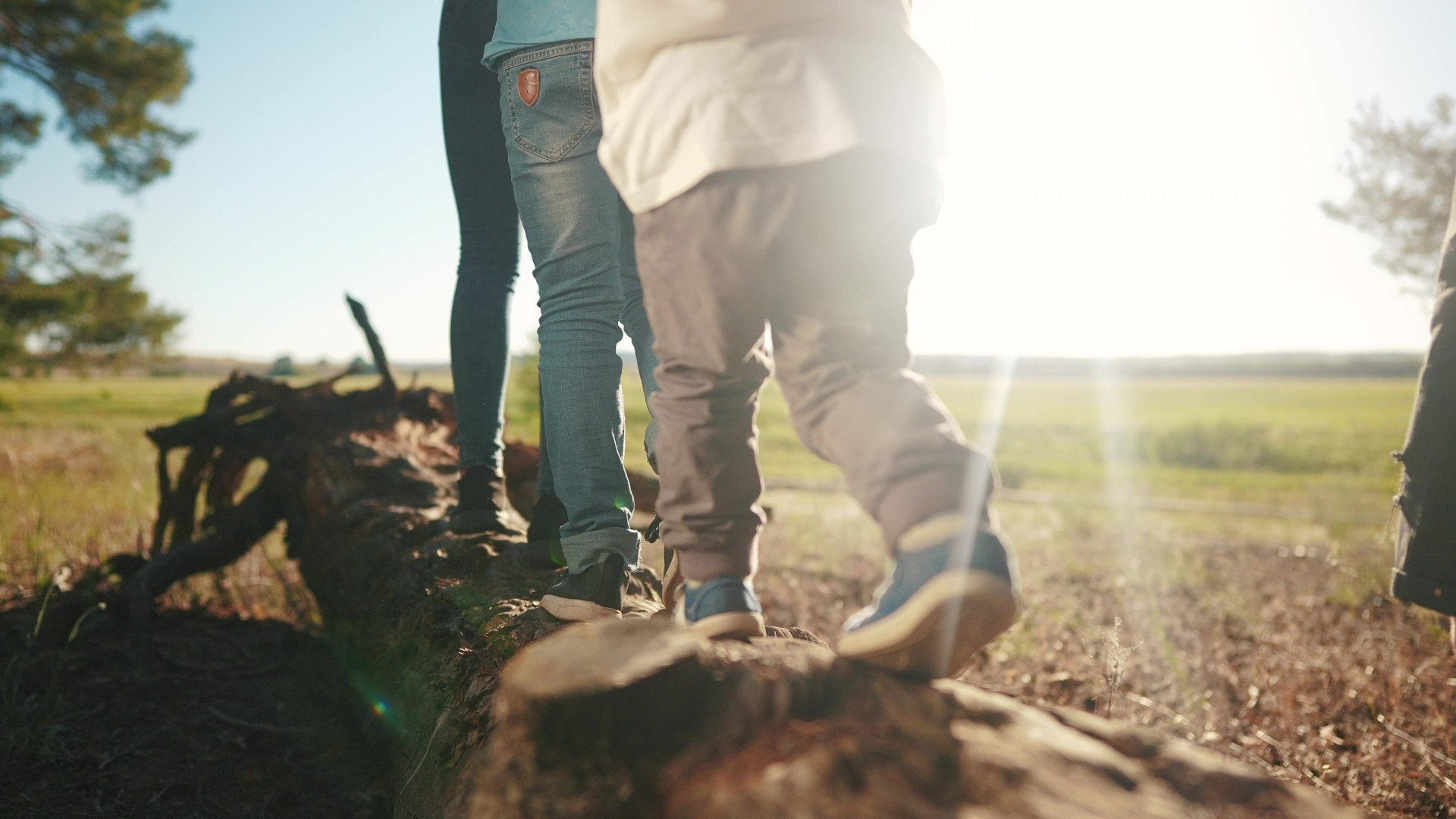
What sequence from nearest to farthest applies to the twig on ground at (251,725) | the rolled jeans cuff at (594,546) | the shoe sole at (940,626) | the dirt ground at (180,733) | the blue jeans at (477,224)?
Result: the shoe sole at (940,626)
the rolled jeans cuff at (594,546)
the dirt ground at (180,733)
the blue jeans at (477,224)
the twig on ground at (251,725)

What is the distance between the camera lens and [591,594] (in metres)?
1.74

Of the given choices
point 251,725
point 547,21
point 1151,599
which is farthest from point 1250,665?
point 251,725

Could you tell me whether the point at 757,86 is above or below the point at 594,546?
above

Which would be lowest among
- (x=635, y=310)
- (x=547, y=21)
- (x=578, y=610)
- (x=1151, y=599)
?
(x=1151, y=599)

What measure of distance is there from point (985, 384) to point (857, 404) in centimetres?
5764

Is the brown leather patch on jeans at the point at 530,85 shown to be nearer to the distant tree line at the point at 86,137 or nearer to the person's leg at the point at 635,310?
the person's leg at the point at 635,310

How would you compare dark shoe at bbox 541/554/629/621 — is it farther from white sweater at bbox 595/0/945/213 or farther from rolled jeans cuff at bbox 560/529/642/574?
white sweater at bbox 595/0/945/213

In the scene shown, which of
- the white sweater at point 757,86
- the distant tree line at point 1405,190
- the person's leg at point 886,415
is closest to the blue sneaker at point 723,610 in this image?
the person's leg at point 886,415

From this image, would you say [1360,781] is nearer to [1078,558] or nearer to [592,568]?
[592,568]

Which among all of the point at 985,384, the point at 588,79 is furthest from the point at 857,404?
the point at 985,384

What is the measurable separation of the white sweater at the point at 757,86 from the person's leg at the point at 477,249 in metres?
1.10

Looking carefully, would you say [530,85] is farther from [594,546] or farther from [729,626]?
[729,626]

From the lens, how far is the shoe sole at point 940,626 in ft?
3.30

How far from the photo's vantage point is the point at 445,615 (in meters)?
1.93
